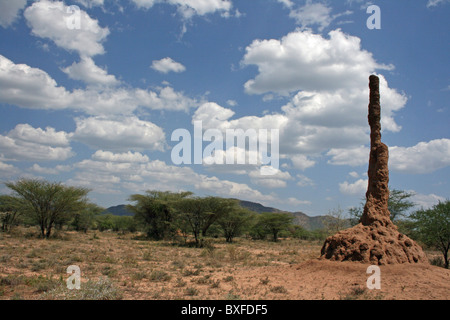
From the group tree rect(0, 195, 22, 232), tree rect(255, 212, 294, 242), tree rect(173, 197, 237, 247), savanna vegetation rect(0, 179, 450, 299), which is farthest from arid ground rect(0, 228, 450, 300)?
tree rect(255, 212, 294, 242)

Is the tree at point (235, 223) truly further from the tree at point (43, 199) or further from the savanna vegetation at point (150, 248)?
the tree at point (43, 199)

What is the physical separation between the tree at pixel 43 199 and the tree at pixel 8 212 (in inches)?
116

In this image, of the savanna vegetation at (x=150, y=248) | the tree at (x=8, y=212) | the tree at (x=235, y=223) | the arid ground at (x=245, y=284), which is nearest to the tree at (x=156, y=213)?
the savanna vegetation at (x=150, y=248)

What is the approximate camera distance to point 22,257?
49.8 feet

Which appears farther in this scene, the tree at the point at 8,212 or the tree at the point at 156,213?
the tree at the point at 156,213

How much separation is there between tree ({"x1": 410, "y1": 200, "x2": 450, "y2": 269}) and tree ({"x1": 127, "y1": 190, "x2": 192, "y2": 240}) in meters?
24.6

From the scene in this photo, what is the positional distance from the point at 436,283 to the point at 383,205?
3865mm

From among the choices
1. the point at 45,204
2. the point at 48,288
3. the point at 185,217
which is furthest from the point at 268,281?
the point at 45,204

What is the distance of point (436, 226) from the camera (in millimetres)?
14734

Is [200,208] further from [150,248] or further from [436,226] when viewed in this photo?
[436,226]

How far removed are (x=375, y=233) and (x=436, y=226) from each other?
5.81 m

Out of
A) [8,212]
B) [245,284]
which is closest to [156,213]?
[8,212]

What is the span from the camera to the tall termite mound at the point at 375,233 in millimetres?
10742

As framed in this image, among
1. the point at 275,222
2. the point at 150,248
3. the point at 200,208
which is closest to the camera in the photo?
the point at 150,248
